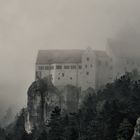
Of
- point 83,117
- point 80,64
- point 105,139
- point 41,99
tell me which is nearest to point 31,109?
point 41,99

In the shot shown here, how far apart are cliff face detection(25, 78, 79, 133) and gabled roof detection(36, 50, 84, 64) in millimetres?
6279

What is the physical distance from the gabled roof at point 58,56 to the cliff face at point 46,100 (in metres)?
6.28

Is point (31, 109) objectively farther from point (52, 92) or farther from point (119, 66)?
point (119, 66)

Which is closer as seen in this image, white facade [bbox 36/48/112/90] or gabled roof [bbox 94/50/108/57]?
white facade [bbox 36/48/112/90]

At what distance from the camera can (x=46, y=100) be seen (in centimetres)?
16462

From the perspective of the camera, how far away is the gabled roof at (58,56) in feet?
557

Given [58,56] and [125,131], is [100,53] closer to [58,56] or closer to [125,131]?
[58,56]

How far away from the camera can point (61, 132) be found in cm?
13175

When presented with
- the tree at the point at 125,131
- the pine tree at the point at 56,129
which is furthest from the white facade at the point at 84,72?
the tree at the point at 125,131

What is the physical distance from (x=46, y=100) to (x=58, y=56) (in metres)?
12.3

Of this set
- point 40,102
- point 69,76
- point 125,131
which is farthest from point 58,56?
point 125,131

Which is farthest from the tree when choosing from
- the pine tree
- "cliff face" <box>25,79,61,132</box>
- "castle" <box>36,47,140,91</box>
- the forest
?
"castle" <box>36,47,140,91</box>

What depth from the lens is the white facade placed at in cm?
16650

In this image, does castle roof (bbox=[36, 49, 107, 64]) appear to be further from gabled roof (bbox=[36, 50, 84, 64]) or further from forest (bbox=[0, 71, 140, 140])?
forest (bbox=[0, 71, 140, 140])
